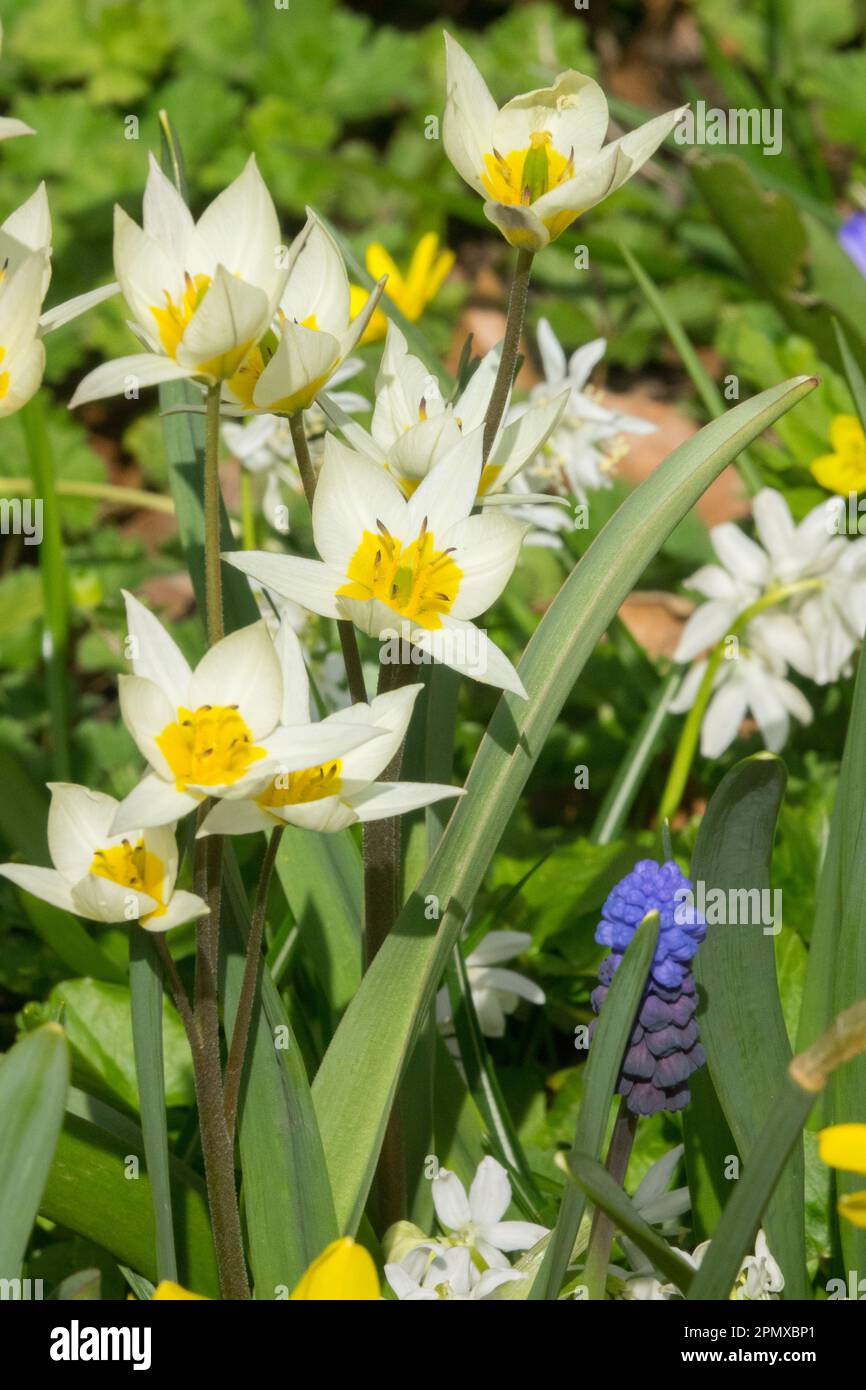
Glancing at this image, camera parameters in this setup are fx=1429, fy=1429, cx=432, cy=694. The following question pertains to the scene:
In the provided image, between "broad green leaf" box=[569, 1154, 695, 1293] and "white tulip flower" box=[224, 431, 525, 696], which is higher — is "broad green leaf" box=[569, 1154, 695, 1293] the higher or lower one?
the lower one

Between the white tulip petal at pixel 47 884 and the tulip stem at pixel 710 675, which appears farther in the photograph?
the tulip stem at pixel 710 675

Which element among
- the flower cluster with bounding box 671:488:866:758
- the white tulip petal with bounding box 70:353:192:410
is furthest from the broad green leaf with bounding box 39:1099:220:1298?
the flower cluster with bounding box 671:488:866:758

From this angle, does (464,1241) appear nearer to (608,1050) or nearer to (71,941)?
(608,1050)

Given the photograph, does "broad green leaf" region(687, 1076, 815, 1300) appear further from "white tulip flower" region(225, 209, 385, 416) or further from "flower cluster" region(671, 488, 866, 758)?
"flower cluster" region(671, 488, 866, 758)

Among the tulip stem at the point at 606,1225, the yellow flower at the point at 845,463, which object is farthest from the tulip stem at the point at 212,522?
the yellow flower at the point at 845,463

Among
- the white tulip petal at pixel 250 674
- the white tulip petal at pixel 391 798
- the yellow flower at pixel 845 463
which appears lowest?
the white tulip petal at pixel 391 798

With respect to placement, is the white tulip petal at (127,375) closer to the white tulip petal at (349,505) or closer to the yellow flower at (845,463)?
the white tulip petal at (349,505)
